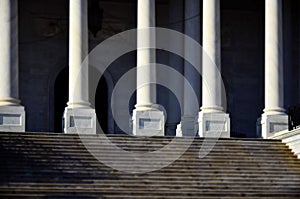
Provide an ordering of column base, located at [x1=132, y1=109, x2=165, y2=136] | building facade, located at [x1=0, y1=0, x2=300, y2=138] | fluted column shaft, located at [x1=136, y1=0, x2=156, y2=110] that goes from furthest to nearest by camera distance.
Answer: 1. fluted column shaft, located at [x1=136, y1=0, x2=156, y2=110]
2. column base, located at [x1=132, y1=109, x2=165, y2=136]
3. building facade, located at [x1=0, y1=0, x2=300, y2=138]

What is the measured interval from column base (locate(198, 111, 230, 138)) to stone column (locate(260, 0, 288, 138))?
255 centimetres

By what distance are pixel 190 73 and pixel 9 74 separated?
536 inches

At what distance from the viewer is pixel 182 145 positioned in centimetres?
4662

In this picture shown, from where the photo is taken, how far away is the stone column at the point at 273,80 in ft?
171

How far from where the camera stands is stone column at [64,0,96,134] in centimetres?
4972

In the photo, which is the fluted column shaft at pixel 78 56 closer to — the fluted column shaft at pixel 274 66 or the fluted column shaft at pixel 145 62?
the fluted column shaft at pixel 145 62

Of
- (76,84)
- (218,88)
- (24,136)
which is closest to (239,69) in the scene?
(218,88)

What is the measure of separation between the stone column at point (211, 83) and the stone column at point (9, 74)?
35.2 ft

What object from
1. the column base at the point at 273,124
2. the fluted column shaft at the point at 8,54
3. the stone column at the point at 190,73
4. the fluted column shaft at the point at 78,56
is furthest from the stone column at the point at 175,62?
the fluted column shaft at the point at 8,54

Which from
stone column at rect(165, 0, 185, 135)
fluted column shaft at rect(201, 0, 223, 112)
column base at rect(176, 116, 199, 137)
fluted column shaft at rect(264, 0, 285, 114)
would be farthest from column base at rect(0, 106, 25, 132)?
fluted column shaft at rect(264, 0, 285, 114)

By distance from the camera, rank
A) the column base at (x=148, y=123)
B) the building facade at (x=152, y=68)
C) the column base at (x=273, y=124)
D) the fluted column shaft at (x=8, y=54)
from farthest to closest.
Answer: the column base at (x=273, y=124), the column base at (x=148, y=123), the building facade at (x=152, y=68), the fluted column shaft at (x=8, y=54)

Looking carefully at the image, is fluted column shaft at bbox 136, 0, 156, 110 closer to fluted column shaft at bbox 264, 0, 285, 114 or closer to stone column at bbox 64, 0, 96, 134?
stone column at bbox 64, 0, 96, 134

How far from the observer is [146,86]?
5116 centimetres

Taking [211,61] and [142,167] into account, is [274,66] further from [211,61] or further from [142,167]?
[142,167]
